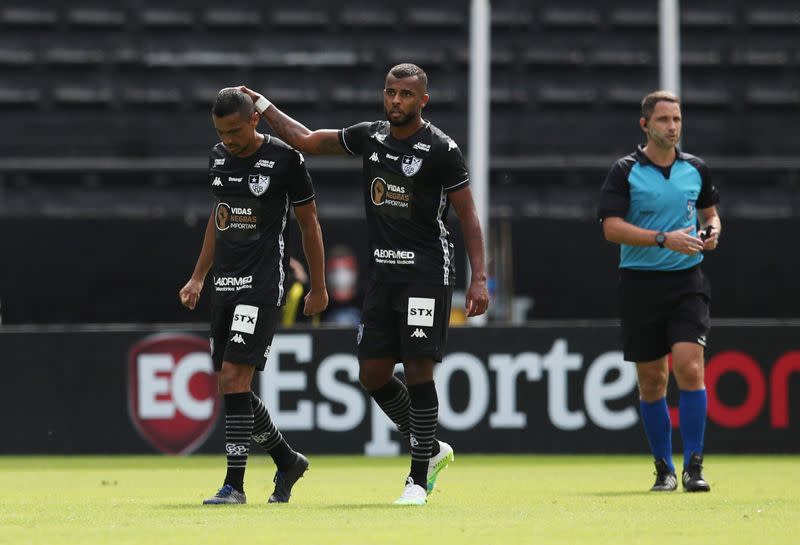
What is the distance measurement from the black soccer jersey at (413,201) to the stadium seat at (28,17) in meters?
12.9

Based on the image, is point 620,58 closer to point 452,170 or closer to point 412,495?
point 452,170

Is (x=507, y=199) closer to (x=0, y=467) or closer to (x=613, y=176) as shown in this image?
(x=0, y=467)

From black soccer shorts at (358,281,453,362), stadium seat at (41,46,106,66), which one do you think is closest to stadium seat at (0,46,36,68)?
stadium seat at (41,46,106,66)

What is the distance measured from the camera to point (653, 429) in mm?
7949

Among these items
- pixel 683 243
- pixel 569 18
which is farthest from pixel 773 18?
pixel 683 243

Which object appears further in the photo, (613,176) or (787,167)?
(787,167)

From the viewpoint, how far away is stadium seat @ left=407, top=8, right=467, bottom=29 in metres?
18.8

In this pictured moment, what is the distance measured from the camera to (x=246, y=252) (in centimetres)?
694

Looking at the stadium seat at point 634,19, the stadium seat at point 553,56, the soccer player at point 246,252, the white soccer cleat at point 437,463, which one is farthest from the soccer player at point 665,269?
the stadium seat at point 634,19

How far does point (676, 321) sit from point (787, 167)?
31.9 ft

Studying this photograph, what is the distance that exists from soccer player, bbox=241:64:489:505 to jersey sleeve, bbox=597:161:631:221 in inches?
46.5

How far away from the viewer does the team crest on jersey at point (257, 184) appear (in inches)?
274

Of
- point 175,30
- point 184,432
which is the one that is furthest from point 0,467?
point 175,30

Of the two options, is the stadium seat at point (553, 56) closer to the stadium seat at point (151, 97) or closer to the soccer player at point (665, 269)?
the stadium seat at point (151, 97)
